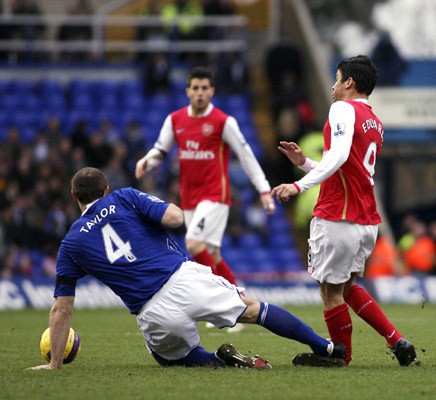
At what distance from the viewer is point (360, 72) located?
8.09m

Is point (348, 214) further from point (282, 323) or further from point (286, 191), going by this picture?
point (282, 323)

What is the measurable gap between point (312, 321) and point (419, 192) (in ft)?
48.7

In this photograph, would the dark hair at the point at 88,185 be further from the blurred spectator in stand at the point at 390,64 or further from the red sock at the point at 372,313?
the blurred spectator in stand at the point at 390,64

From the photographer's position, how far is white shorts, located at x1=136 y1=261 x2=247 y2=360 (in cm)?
751

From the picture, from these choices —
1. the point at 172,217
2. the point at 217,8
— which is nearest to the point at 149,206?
the point at 172,217

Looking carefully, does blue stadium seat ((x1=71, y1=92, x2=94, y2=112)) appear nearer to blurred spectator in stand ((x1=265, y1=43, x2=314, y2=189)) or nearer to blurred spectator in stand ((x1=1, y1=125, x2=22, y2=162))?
blurred spectator in stand ((x1=1, y1=125, x2=22, y2=162))

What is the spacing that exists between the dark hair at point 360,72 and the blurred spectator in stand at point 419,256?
13560 millimetres

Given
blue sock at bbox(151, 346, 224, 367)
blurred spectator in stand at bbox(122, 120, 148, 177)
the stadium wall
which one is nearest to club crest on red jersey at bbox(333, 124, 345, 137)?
blue sock at bbox(151, 346, 224, 367)

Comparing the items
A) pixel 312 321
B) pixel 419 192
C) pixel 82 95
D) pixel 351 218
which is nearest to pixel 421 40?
pixel 419 192

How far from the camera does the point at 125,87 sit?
22.5m

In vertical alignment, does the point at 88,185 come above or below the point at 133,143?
above

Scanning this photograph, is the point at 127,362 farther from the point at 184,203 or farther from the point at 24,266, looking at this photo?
the point at 24,266

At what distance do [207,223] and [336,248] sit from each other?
386 centimetres

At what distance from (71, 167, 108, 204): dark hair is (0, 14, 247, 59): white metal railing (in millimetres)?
15191
